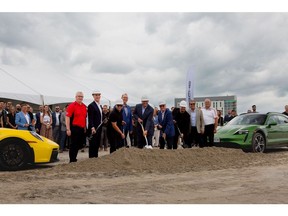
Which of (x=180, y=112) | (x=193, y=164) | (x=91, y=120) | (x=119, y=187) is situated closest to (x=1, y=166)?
(x=91, y=120)

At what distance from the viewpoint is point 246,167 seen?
9.62 meters

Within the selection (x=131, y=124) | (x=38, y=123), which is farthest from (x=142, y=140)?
(x=38, y=123)

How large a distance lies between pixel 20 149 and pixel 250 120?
8.32 metres

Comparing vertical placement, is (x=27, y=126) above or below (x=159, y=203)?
above

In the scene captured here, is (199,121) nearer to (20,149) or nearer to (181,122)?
(181,122)

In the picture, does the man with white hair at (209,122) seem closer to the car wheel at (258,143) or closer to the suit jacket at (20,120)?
the car wheel at (258,143)

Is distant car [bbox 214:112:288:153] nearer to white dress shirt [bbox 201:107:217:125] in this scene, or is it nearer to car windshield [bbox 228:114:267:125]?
car windshield [bbox 228:114:267:125]

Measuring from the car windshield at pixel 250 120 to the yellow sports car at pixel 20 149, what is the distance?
7335mm

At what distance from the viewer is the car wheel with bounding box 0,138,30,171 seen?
923 centimetres

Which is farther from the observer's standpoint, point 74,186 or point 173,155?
point 173,155

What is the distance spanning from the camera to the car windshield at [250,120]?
14031mm

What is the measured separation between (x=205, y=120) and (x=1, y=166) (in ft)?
20.7

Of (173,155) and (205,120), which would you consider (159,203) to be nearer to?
(173,155)

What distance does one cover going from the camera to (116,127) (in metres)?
10.2
